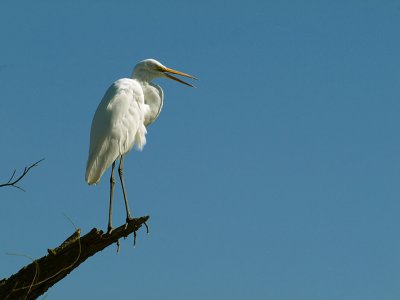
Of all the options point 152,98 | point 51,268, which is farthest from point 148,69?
point 51,268

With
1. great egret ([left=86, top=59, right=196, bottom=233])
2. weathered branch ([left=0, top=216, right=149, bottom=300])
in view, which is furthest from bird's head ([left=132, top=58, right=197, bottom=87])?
weathered branch ([left=0, top=216, right=149, bottom=300])

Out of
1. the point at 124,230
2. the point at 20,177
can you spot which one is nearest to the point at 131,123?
the point at 124,230

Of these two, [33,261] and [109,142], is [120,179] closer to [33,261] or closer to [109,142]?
[109,142]

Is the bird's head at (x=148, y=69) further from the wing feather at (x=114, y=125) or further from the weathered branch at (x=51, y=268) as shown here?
the weathered branch at (x=51, y=268)

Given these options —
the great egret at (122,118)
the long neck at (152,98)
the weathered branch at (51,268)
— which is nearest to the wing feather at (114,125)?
the great egret at (122,118)

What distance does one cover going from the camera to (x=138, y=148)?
369 inches

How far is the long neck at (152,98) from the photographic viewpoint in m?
9.46

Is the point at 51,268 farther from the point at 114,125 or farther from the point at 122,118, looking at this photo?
the point at 122,118

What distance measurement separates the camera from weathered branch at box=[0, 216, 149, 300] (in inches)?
235

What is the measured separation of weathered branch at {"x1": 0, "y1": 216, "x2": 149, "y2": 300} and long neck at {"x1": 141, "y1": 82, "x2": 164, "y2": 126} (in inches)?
135

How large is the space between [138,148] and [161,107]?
2.14 ft

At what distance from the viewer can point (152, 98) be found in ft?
31.1

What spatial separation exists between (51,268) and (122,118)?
10.6 ft

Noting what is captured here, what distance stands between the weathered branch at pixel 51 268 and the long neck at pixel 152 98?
343 centimetres
